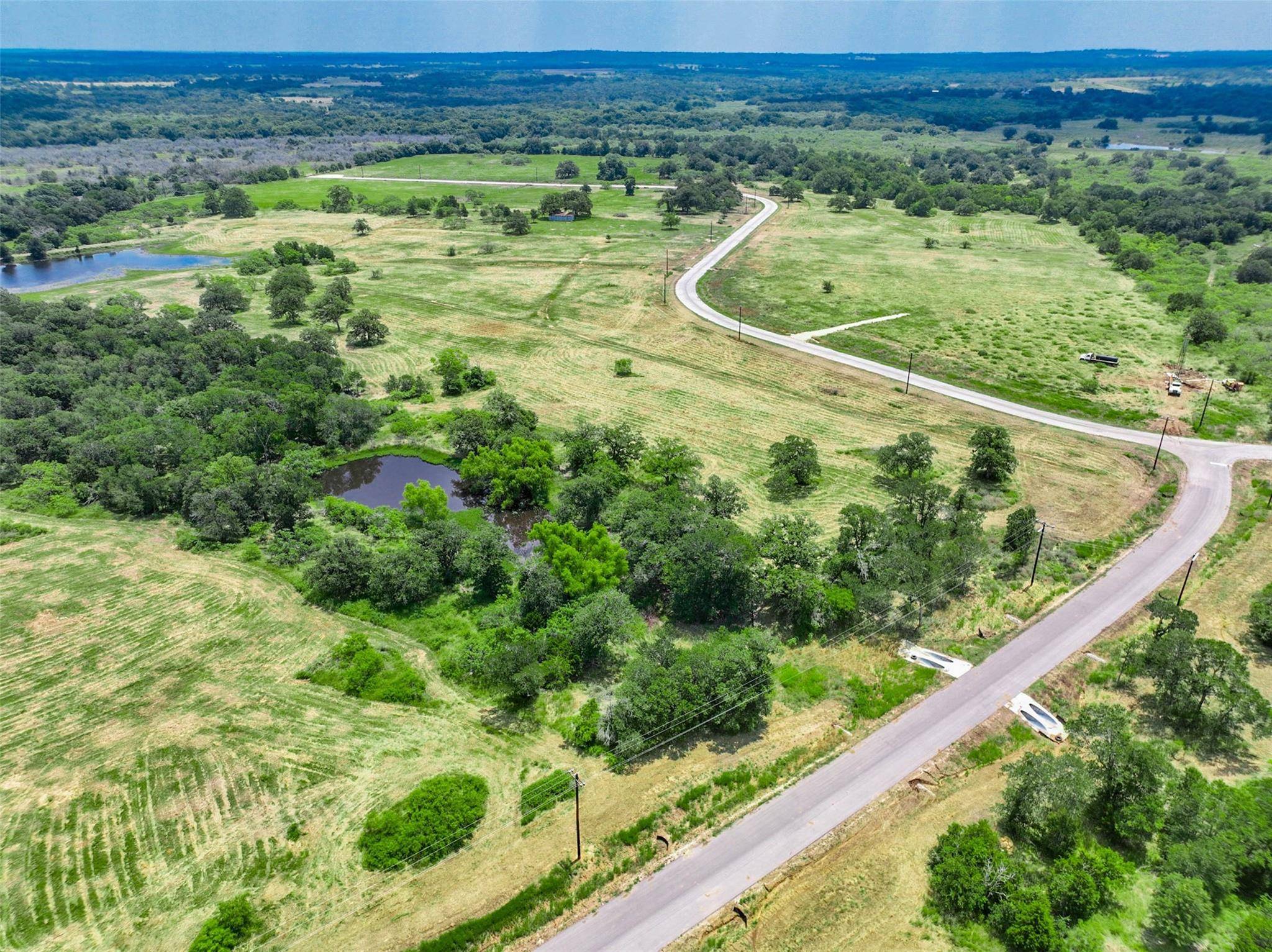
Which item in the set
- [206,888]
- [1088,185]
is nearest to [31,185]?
[206,888]

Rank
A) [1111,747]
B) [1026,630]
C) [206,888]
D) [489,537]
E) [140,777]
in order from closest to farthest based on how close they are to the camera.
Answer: [206,888], [1111,747], [140,777], [1026,630], [489,537]

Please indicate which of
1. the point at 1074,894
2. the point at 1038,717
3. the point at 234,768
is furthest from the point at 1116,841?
the point at 234,768

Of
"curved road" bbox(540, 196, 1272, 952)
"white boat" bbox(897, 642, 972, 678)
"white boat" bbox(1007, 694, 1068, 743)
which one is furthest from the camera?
"white boat" bbox(897, 642, 972, 678)

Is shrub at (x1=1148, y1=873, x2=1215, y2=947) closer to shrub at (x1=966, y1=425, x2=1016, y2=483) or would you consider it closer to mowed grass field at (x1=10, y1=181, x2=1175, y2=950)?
mowed grass field at (x1=10, y1=181, x2=1175, y2=950)

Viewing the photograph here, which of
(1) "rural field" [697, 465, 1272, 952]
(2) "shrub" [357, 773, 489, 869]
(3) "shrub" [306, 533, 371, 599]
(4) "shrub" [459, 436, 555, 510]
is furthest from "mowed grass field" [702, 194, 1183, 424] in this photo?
(2) "shrub" [357, 773, 489, 869]

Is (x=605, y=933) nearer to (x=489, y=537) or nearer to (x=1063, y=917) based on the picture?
(x=1063, y=917)

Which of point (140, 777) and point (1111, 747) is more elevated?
point (1111, 747)

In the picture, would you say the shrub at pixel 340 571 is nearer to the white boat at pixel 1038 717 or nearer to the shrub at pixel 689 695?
the shrub at pixel 689 695
